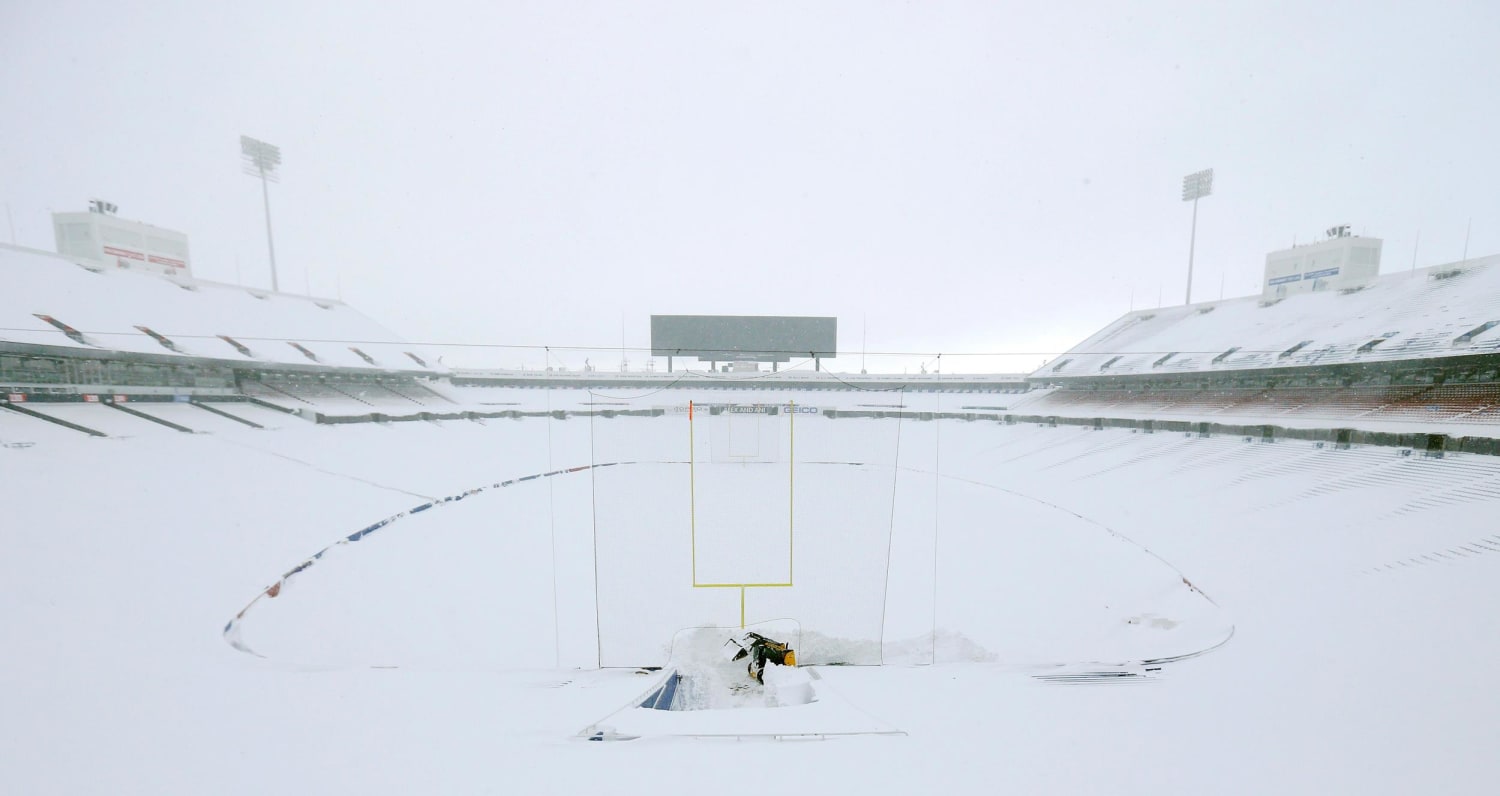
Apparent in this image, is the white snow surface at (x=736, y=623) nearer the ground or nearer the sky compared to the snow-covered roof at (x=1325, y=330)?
nearer the ground

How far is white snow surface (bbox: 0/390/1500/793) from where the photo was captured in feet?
9.26

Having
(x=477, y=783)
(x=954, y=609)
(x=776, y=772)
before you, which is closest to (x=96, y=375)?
(x=477, y=783)

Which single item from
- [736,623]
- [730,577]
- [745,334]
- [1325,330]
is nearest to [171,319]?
[745,334]

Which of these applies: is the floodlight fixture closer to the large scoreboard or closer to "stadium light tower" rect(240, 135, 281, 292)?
the large scoreboard

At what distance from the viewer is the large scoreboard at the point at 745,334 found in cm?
2325

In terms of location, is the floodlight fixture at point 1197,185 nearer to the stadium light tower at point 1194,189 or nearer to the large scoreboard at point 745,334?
the stadium light tower at point 1194,189

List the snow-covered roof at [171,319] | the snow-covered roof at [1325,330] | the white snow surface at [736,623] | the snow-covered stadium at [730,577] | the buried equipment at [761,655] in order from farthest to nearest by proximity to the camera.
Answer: the snow-covered roof at [1325,330], the snow-covered roof at [171,319], the buried equipment at [761,655], the snow-covered stadium at [730,577], the white snow surface at [736,623]

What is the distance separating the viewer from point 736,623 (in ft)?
21.0

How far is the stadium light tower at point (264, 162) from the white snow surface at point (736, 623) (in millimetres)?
12300

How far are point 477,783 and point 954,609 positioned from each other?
6.57 metres

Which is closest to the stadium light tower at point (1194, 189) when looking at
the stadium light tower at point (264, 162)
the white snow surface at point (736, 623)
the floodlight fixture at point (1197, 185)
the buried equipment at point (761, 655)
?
the floodlight fixture at point (1197, 185)

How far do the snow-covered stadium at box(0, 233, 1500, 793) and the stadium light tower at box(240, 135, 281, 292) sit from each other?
3272 millimetres

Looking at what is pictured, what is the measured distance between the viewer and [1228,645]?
5.05m

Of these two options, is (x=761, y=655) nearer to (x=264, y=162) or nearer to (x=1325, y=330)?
(x=1325, y=330)
